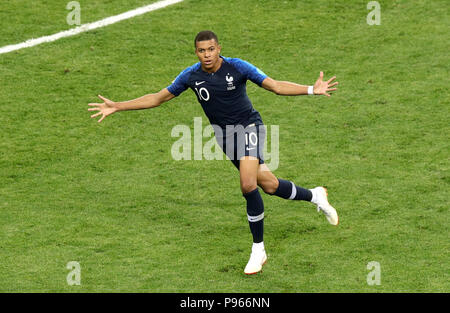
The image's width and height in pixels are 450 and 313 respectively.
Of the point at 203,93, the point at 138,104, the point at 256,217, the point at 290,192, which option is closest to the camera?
the point at 256,217

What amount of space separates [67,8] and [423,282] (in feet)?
30.2

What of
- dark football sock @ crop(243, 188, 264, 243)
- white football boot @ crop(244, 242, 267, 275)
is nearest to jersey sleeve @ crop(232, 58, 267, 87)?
dark football sock @ crop(243, 188, 264, 243)

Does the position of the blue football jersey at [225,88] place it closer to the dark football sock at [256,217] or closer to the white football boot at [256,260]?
the dark football sock at [256,217]

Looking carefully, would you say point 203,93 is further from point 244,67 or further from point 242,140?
point 242,140

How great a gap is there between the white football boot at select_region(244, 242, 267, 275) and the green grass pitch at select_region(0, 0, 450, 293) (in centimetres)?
8

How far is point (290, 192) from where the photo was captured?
8.98 m

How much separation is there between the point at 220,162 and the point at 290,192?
7.18ft

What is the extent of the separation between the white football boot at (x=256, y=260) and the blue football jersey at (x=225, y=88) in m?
1.33

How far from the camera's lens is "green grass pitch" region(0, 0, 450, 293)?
27.6 feet

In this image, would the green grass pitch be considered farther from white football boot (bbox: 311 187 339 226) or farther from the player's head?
the player's head

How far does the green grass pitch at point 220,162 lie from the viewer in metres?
8.41

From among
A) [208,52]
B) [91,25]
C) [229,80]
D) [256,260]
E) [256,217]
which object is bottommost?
[256,260]

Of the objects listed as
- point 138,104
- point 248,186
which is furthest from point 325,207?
point 138,104

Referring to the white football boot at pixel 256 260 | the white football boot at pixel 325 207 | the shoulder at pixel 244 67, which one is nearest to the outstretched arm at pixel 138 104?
the shoulder at pixel 244 67
